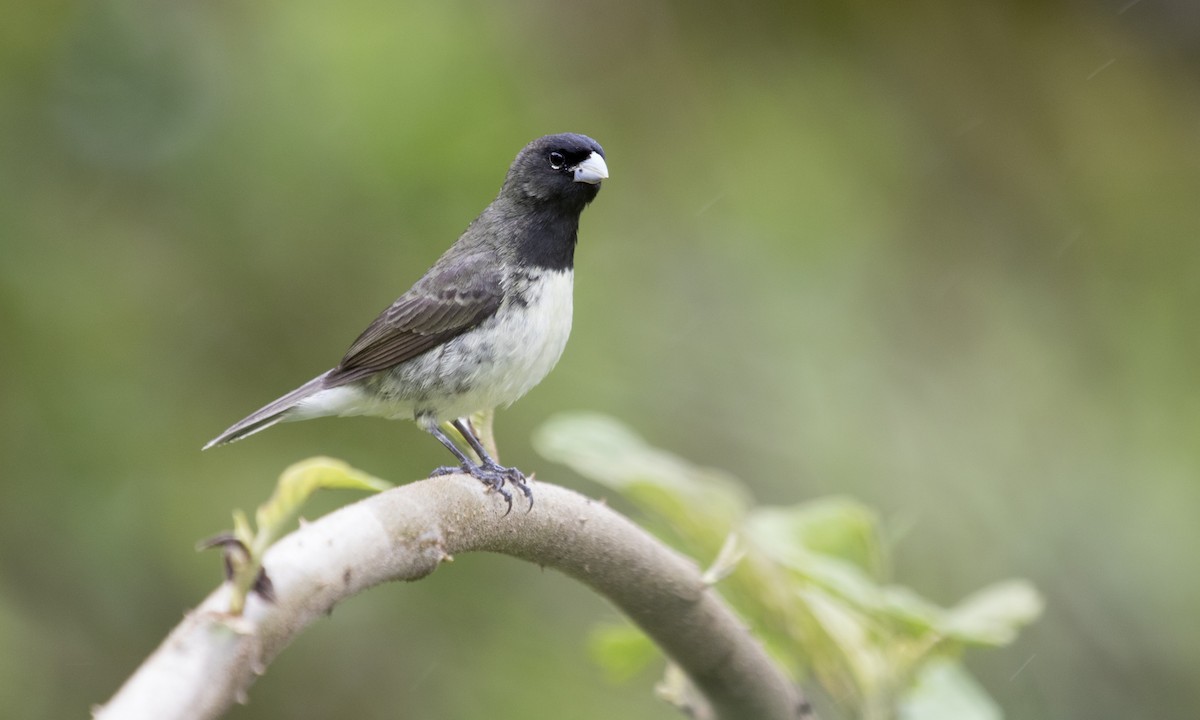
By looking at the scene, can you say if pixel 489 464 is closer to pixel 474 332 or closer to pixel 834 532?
pixel 474 332

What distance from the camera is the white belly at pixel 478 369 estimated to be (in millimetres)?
2693

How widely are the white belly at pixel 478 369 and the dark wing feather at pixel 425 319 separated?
0.08ft

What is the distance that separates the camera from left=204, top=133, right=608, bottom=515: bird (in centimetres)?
270

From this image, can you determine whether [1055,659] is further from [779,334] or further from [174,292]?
[174,292]

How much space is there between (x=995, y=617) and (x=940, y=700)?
0.57ft

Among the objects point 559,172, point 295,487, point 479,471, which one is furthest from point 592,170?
point 295,487

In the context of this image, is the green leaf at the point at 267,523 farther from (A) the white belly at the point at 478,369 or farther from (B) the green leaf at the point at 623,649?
(A) the white belly at the point at 478,369

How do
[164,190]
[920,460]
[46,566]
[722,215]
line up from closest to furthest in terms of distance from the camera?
1. [46,566]
2. [164,190]
3. [920,460]
4. [722,215]

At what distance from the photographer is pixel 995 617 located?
213cm

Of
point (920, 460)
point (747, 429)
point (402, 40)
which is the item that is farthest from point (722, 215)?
point (402, 40)

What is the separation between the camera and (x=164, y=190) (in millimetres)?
4117

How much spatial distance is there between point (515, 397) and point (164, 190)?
1963 millimetres

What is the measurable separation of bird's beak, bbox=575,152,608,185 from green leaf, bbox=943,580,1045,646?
123cm

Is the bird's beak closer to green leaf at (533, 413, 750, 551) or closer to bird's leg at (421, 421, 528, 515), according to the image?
bird's leg at (421, 421, 528, 515)
